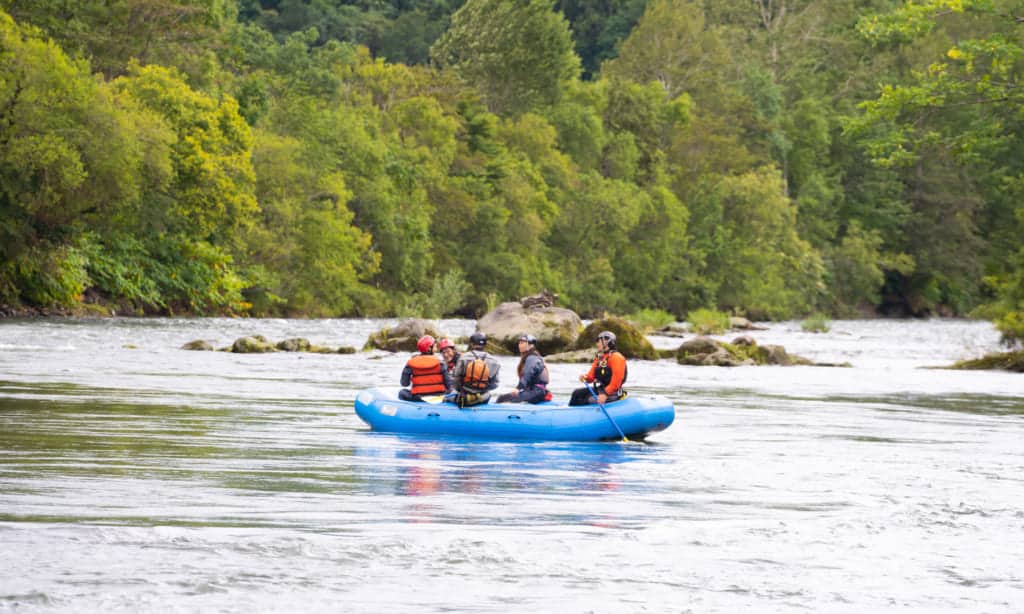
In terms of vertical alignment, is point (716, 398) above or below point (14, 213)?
below

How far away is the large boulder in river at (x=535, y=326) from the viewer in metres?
36.9

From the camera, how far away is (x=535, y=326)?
3741cm

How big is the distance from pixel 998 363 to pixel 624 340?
8.99 m

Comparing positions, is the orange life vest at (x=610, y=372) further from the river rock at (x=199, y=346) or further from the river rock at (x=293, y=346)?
the river rock at (x=293, y=346)

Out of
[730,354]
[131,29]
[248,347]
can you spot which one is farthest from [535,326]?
[131,29]

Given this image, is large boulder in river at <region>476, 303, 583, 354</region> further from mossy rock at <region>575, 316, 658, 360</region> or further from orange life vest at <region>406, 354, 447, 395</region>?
orange life vest at <region>406, 354, 447, 395</region>

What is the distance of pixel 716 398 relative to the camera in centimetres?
2616

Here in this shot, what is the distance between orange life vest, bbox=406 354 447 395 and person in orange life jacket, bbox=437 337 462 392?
0.11 metres

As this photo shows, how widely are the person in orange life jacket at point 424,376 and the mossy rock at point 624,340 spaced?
17.7m

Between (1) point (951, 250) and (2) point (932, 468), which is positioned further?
(1) point (951, 250)

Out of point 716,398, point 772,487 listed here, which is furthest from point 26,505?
point 716,398

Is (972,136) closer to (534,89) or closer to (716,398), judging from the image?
(716,398)

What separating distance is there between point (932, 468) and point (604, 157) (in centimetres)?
7058

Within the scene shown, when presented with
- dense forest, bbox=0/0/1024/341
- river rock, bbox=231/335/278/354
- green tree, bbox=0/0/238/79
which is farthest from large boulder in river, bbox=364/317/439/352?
green tree, bbox=0/0/238/79
